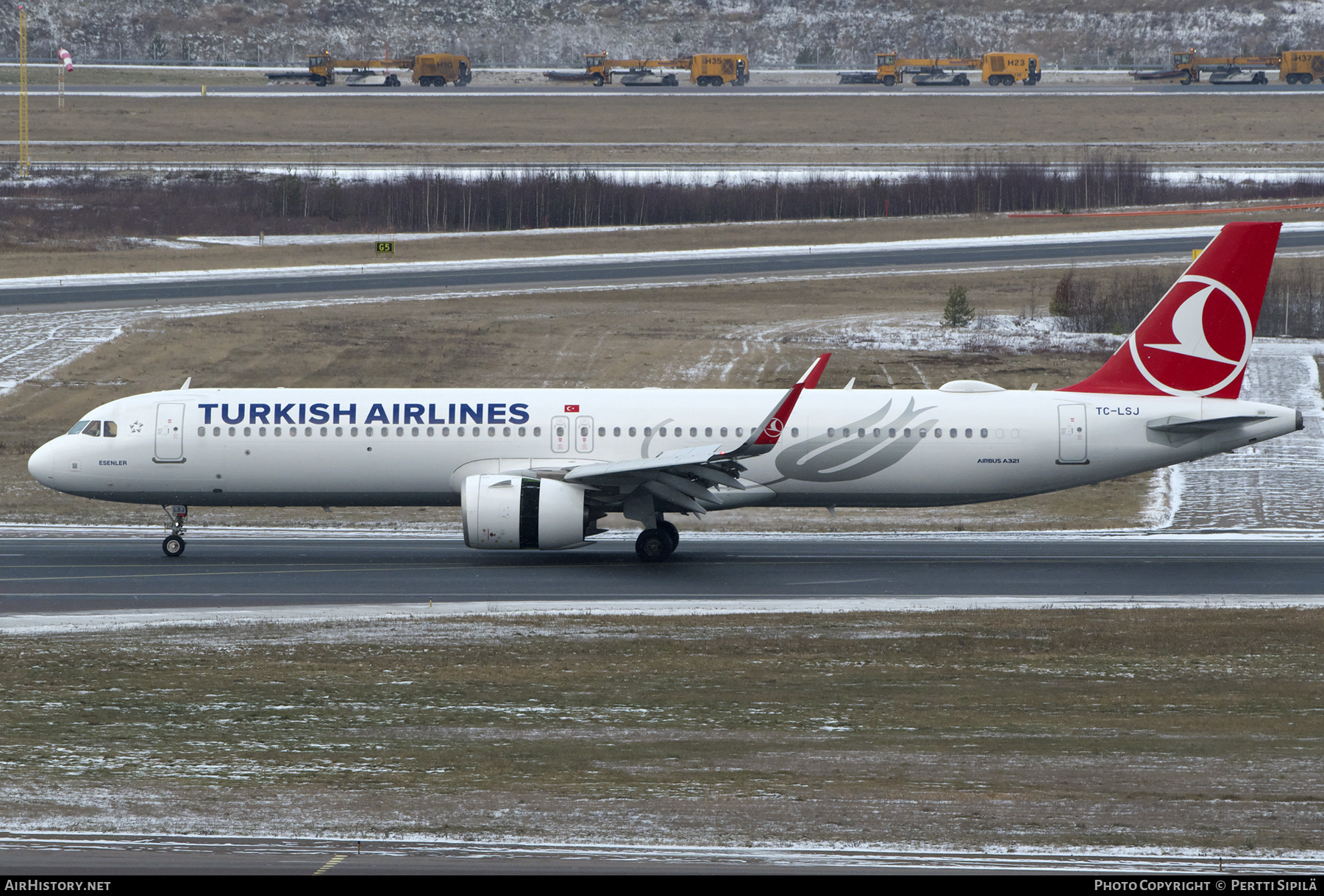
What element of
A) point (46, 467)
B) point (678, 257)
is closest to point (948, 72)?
point (678, 257)

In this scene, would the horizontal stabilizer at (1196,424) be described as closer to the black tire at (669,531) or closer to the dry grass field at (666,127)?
the black tire at (669,531)

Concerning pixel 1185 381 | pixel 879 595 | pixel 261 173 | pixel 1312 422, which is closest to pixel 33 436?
pixel 879 595

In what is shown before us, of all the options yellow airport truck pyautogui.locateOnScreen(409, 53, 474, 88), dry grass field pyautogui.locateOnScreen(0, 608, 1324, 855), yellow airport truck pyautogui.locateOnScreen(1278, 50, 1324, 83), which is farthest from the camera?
yellow airport truck pyautogui.locateOnScreen(1278, 50, 1324, 83)

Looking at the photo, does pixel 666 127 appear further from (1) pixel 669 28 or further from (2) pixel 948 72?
(1) pixel 669 28

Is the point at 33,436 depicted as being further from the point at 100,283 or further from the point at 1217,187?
the point at 1217,187

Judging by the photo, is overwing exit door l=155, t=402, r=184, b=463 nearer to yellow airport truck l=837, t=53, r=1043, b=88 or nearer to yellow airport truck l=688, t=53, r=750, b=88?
yellow airport truck l=688, t=53, r=750, b=88

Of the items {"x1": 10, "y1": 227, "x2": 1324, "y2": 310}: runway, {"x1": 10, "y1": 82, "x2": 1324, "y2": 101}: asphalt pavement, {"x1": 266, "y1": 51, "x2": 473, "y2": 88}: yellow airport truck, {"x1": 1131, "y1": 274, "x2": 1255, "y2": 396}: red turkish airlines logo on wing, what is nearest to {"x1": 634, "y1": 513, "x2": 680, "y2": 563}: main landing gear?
{"x1": 1131, "y1": 274, "x2": 1255, "y2": 396}: red turkish airlines logo on wing

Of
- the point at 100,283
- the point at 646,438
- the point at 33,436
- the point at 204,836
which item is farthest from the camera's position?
the point at 100,283
